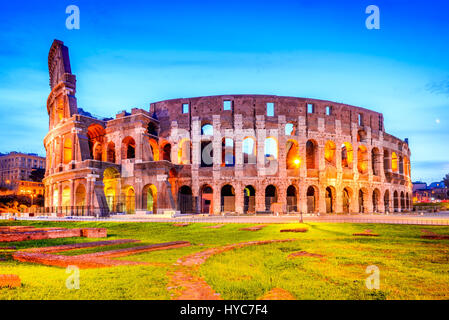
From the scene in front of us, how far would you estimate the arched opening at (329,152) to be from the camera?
38.4 metres

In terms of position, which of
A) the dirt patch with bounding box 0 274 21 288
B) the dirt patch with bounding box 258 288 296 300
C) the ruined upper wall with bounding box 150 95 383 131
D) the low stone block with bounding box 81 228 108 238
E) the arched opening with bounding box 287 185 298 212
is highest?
the ruined upper wall with bounding box 150 95 383 131

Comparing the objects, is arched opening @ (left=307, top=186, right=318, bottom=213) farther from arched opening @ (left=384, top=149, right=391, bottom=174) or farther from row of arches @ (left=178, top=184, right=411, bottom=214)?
arched opening @ (left=384, top=149, right=391, bottom=174)

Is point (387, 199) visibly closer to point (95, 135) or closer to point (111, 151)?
point (111, 151)

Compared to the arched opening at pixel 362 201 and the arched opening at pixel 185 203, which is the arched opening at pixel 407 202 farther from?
the arched opening at pixel 185 203

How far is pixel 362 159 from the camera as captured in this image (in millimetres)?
41500

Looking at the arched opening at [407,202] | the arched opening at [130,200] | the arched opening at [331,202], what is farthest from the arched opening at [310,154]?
the arched opening at [130,200]

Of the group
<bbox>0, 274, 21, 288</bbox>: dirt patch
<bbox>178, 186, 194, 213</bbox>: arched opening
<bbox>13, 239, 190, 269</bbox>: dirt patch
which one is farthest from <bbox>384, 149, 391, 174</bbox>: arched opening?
<bbox>0, 274, 21, 288</bbox>: dirt patch

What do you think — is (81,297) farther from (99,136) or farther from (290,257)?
(99,136)

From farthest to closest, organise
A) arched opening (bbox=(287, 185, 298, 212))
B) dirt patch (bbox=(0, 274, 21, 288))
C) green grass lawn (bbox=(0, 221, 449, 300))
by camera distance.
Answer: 1. arched opening (bbox=(287, 185, 298, 212))
2. dirt patch (bbox=(0, 274, 21, 288))
3. green grass lawn (bbox=(0, 221, 449, 300))

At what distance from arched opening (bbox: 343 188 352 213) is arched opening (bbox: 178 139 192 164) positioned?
1937 centimetres

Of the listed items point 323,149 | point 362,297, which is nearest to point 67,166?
point 323,149

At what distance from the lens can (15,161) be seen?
103m

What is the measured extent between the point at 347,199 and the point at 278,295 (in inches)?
1541

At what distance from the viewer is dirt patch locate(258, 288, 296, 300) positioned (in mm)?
3775
